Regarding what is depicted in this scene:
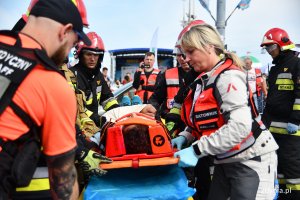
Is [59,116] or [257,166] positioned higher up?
[59,116]

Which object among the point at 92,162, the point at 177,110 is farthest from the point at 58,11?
the point at 177,110

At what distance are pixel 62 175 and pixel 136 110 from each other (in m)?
1.88

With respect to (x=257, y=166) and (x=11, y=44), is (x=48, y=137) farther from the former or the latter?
(x=257, y=166)

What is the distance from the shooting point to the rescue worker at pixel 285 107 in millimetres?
4160

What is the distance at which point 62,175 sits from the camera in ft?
4.50

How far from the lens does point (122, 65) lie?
17234mm

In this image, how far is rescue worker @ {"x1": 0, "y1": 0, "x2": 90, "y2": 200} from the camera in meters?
1.19

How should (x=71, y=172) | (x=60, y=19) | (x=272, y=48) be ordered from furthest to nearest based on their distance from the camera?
(x=272, y=48)
(x=71, y=172)
(x=60, y=19)

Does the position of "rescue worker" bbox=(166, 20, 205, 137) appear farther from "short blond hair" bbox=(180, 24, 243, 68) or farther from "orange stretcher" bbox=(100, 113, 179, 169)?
"short blond hair" bbox=(180, 24, 243, 68)

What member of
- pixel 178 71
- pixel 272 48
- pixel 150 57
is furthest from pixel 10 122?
pixel 150 57

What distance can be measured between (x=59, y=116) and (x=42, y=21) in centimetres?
38

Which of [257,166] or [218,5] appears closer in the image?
[257,166]

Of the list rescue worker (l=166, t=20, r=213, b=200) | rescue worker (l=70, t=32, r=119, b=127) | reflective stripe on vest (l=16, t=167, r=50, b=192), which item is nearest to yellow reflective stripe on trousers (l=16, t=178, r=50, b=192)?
reflective stripe on vest (l=16, t=167, r=50, b=192)

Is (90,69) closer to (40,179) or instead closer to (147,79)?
(40,179)
